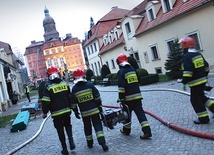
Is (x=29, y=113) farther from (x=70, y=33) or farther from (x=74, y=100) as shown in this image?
(x=70, y=33)

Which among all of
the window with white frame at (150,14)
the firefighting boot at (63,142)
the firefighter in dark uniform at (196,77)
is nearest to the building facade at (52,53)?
the window with white frame at (150,14)

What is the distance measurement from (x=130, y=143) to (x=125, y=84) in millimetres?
1336

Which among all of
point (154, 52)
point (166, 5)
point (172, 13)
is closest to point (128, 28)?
point (154, 52)

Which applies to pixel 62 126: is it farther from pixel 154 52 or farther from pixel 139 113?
pixel 154 52

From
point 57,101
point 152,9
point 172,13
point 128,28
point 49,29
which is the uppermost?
point 49,29

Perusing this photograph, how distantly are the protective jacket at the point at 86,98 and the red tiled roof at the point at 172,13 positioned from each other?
42.1 ft

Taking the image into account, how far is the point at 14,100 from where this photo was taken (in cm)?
2691

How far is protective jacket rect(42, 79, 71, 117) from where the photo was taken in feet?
18.7

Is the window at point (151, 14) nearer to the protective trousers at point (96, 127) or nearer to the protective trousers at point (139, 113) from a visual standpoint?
the protective trousers at point (139, 113)

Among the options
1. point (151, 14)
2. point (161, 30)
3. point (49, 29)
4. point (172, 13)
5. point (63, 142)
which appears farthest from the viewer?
point (49, 29)

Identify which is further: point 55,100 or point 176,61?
point 176,61

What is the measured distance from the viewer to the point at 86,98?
569cm

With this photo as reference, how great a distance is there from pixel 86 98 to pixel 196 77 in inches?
100

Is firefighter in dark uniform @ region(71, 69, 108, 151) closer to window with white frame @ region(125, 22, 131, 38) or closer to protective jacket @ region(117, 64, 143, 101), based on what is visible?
protective jacket @ region(117, 64, 143, 101)
